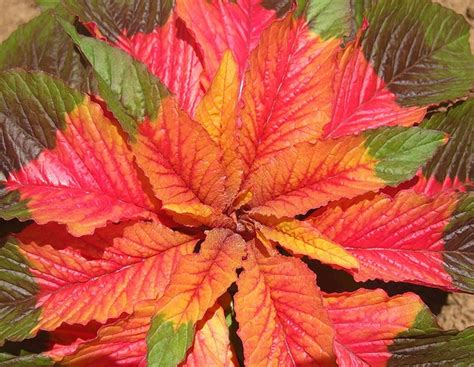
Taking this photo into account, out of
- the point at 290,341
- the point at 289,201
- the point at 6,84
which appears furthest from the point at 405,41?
the point at 6,84

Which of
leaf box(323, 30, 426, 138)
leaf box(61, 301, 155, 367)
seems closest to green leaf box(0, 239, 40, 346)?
leaf box(61, 301, 155, 367)

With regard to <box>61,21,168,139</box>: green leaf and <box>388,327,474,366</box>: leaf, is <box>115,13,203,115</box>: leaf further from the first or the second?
<box>388,327,474,366</box>: leaf

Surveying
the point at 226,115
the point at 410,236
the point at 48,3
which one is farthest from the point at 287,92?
the point at 48,3

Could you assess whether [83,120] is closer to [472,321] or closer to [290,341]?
[290,341]

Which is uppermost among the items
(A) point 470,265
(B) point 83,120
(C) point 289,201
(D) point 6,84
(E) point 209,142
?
(D) point 6,84

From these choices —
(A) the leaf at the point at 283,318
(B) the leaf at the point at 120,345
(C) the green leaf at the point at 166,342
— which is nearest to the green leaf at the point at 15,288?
(B) the leaf at the point at 120,345

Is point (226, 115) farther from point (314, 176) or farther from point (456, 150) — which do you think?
point (456, 150)
